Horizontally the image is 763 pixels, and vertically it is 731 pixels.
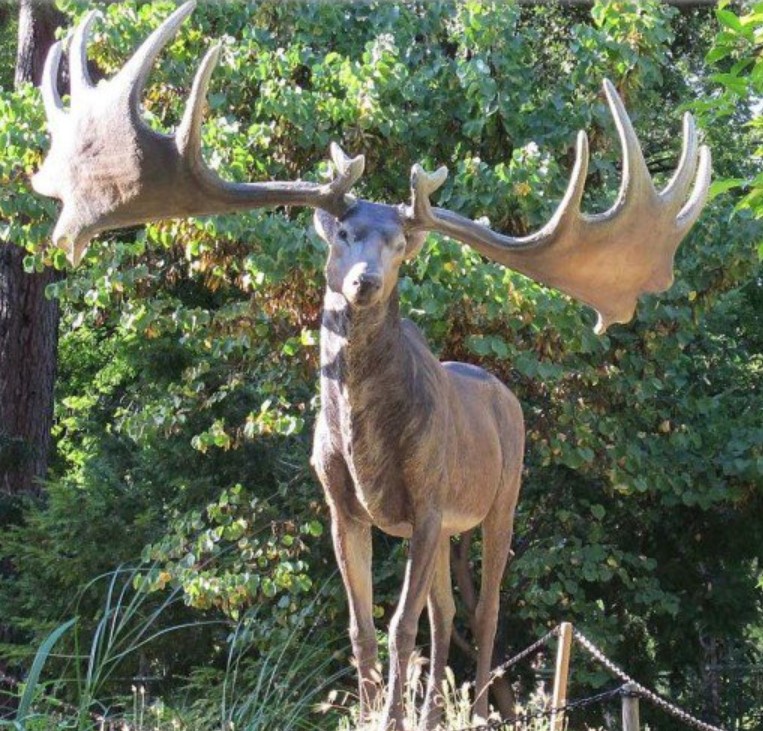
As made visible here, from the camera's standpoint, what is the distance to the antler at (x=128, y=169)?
6.52m

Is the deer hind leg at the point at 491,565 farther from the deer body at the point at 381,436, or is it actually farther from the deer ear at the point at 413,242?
the deer ear at the point at 413,242

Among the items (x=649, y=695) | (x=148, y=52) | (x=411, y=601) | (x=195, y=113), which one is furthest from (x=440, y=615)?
(x=148, y=52)

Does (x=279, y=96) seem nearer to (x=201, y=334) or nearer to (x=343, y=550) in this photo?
(x=201, y=334)

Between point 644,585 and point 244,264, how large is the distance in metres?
4.09

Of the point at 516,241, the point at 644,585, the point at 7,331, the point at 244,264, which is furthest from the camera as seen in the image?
the point at 7,331

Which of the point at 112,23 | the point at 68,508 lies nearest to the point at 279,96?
the point at 112,23

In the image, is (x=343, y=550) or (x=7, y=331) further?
(x=7, y=331)

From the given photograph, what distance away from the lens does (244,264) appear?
991 centimetres

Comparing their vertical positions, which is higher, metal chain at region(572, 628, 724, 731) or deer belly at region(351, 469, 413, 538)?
deer belly at region(351, 469, 413, 538)

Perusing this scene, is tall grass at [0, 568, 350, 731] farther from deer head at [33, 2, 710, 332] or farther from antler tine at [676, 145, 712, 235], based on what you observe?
antler tine at [676, 145, 712, 235]

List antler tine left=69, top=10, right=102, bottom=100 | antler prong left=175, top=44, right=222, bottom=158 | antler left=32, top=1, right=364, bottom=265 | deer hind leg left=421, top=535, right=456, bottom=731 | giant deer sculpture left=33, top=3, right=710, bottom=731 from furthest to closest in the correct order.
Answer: deer hind leg left=421, top=535, right=456, bottom=731 < antler tine left=69, top=10, right=102, bottom=100 < antler left=32, top=1, right=364, bottom=265 < giant deer sculpture left=33, top=3, right=710, bottom=731 < antler prong left=175, top=44, right=222, bottom=158

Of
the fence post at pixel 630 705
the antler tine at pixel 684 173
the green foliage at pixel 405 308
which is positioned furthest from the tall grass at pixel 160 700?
the antler tine at pixel 684 173

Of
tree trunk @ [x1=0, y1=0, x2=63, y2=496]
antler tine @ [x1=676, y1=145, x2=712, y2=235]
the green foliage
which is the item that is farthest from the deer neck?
tree trunk @ [x1=0, y1=0, x2=63, y2=496]

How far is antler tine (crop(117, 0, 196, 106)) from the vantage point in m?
6.23
